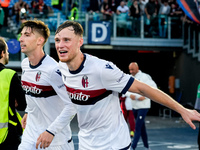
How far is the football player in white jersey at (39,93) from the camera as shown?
Result: 512 cm

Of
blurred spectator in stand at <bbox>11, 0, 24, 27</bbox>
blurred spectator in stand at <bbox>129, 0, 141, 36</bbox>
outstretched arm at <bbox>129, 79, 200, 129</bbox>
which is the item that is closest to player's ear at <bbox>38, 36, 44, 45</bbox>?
outstretched arm at <bbox>129, 79, 200, 129</bbox>

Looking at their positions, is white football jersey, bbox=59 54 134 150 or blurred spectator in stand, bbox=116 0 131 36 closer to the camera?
white football jersey, bbox=59 54 134 150

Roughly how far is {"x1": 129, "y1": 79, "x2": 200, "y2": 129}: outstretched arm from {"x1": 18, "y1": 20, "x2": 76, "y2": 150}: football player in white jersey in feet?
4.21

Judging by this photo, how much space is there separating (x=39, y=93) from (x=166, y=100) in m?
1.92

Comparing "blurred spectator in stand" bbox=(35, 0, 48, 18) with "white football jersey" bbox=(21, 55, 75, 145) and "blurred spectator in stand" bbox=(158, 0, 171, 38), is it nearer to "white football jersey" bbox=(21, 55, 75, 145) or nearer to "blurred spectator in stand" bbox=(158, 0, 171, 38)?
"blurred spectator in stand" bbox=(158, 0, 171, 38)

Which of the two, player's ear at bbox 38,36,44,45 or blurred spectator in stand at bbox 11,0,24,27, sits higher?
blurred spectator in stand at bbox 11,0,24,27

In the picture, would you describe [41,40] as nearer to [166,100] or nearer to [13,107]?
[13,107]

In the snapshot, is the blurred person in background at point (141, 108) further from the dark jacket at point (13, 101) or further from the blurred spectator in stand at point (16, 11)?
the blurred spectator in stand at point (16, 11)

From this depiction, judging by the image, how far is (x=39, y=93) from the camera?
517 centimetres

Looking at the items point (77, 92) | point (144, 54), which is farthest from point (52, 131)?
point (144, 54)

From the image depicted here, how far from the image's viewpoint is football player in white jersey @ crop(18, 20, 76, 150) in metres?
5.12

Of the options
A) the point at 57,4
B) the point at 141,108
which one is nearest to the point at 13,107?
the point at 141,108

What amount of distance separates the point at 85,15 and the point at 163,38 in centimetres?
468

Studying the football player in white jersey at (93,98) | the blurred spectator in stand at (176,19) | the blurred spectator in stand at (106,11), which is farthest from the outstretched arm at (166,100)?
the blurred spectator in stand at (176,19)
